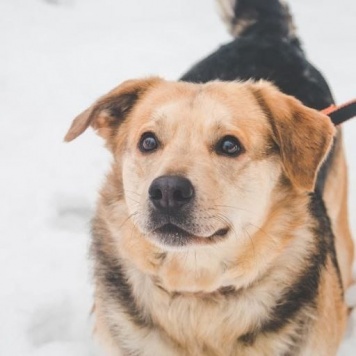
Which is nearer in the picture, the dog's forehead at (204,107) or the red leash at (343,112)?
the dog's forehead at (204,107)

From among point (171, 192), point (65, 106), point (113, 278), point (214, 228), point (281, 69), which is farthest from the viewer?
point (65, 106)

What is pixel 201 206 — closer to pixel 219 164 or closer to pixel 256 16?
pixel 219 164

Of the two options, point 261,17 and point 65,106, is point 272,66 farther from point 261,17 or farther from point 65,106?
point 65,106

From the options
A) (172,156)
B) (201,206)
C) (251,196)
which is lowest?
(251,196)

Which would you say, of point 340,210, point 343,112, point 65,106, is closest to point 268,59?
point 343,112

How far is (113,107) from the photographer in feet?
9.99

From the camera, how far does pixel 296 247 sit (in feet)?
9.55

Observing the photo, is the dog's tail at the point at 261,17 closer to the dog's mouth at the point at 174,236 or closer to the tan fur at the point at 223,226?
the tan fur at the point at 223,226

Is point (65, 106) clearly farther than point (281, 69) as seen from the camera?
Yes

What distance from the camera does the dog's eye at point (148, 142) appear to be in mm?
2740

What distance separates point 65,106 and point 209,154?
337 cm

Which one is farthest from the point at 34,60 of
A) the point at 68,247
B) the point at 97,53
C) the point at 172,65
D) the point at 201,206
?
the point at 201,206

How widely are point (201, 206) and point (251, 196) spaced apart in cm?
32

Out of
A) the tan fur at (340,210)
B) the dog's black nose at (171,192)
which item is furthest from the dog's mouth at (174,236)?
the tan fur at (340,210)
